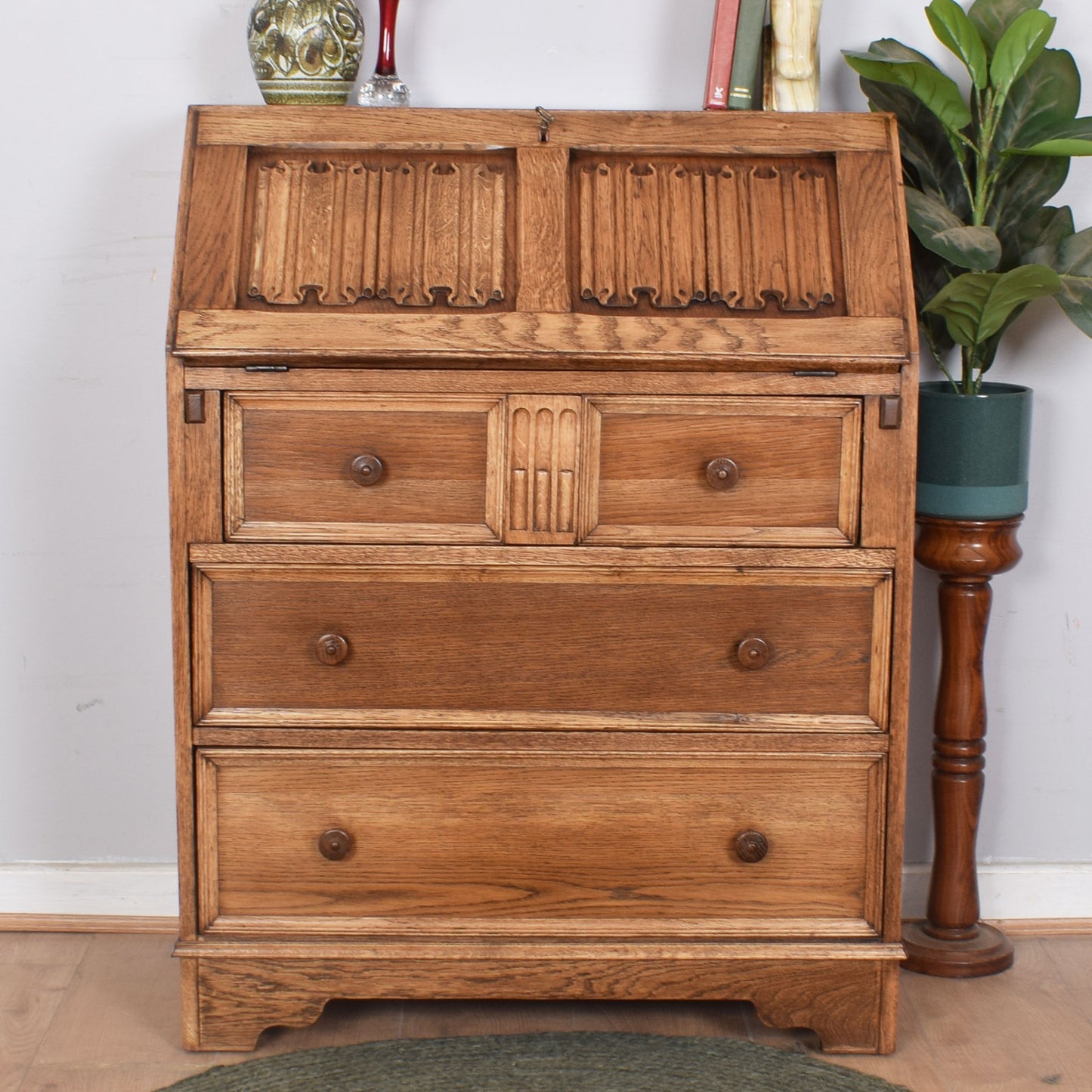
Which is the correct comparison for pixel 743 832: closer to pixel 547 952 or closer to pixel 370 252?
pixel 547 952

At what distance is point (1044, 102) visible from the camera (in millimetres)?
2189

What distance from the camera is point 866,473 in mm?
1960

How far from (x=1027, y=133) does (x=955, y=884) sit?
4.40 feet

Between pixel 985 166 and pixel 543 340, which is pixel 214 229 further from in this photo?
pixel 985 166

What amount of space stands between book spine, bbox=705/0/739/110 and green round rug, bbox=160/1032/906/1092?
155 cm

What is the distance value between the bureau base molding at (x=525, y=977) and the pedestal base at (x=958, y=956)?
1.06 ft

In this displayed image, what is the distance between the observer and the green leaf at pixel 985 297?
2.01 metres

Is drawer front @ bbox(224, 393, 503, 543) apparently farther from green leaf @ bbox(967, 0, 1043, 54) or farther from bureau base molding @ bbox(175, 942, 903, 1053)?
green leaf @ bbox(967, 0, 1043, 54)

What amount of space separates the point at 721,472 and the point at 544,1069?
974 millimetres

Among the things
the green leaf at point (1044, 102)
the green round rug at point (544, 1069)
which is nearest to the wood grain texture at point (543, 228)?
the green leaf at point (1044, 102)

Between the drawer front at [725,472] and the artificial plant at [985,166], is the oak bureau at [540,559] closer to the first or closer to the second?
the drawer front at [725,472]

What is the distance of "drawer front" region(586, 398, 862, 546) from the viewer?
1.96 meters

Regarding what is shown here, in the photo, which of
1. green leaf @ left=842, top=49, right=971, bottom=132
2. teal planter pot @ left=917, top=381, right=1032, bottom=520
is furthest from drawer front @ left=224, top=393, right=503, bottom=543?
green leaf @ left=842, top=49, right=971, bottom=132

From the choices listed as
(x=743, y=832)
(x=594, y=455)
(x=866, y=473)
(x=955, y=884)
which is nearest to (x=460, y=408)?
(x=594, y=455)
